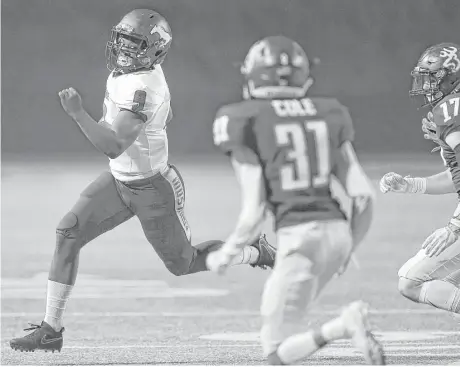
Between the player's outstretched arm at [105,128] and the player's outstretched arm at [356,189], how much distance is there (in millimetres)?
956

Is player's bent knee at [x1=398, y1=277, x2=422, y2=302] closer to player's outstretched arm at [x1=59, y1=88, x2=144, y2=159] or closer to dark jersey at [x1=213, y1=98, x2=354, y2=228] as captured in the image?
dark jersey at [x1=213, y1=98, x2=354, y2=228]

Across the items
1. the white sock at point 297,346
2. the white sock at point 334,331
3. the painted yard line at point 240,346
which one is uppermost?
the white sock at point 334,331

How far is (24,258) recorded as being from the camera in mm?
8914

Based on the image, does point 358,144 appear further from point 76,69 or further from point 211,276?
point 211,276

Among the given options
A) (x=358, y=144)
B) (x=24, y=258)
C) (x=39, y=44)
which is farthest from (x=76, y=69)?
(x=24, y=258)

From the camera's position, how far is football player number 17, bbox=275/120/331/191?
374 cm

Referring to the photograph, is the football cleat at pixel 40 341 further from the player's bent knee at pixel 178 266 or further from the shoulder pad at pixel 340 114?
the shoulder pad at pixel 340 114

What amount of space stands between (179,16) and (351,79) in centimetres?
269

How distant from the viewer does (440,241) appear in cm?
471

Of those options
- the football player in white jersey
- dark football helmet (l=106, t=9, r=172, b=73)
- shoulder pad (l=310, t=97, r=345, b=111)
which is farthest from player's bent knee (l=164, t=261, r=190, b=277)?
shoulder pad (l=310, t=97, r=345, b=111)

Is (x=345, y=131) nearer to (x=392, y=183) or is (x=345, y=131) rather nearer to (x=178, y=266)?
(x=392, y=183)

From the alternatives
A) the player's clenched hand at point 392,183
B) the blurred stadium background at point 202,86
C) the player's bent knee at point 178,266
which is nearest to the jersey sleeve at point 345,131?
the player's clenched hand at point 392,183

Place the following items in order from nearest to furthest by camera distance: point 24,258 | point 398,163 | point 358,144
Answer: point 24,258 < point 398,163 < point 358,144

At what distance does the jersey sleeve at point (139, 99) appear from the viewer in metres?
4.53
